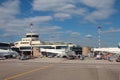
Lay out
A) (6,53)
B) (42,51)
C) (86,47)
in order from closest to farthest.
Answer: (6,53)
(42,51)
(86,47)

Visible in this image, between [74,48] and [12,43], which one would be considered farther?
[12,43]

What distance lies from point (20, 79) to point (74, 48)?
15932cm

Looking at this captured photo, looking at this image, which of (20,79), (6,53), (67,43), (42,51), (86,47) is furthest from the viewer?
(67,43)

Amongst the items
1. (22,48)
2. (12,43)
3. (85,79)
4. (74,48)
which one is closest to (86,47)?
(74,48)

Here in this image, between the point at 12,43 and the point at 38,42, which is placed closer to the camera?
the point at 38,42

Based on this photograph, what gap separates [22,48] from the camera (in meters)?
180

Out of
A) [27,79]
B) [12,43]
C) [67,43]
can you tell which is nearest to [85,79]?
[27,79]

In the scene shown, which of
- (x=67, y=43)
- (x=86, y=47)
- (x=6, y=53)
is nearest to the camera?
(x=6, y=53)

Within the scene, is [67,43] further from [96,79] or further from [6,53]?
[96,79]

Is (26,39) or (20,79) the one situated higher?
(26,39)

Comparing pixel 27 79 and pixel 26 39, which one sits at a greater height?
pixel 26 39

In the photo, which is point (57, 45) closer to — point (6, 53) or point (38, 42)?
point (38, 42)

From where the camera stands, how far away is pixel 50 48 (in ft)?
587

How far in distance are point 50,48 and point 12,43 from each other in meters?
33.5
